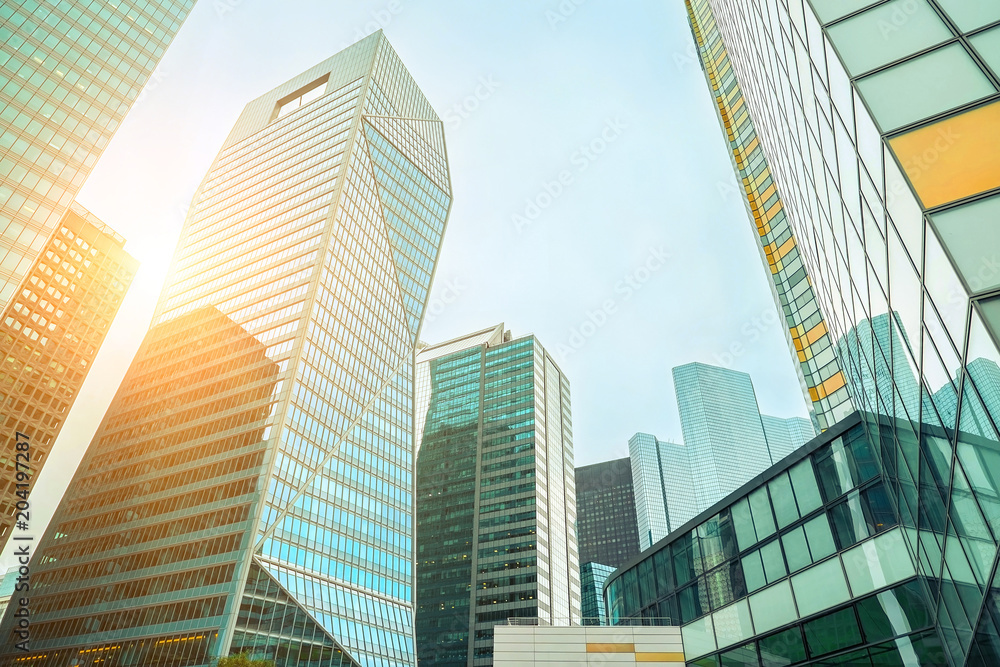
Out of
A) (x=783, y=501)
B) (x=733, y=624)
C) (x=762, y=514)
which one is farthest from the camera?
(x=733, y=624)

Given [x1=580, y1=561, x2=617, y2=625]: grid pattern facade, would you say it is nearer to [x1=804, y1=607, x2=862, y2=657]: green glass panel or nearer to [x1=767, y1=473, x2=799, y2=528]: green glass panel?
[x1=767, y1=473, x2=799, y2=528]: green glass panel

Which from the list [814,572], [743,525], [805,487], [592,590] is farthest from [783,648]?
[592,590]

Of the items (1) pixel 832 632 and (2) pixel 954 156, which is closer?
(2) pixel 954 156

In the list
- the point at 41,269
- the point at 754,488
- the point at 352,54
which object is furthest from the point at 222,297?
the point at 754,488

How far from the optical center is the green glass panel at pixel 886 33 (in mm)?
9750

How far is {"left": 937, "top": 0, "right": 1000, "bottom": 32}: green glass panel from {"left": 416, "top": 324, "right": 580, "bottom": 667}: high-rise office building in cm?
12779

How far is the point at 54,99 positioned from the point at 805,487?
262 ft

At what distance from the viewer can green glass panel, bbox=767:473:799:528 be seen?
64.0ft

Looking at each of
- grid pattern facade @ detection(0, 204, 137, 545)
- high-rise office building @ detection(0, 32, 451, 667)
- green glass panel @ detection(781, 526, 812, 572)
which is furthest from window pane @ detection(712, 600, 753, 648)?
grid pattern facade @ detection(0, 204, 137, 545)

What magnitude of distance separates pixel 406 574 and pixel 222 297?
5776cm

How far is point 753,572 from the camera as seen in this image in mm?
20844

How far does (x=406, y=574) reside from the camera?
94.3 meters

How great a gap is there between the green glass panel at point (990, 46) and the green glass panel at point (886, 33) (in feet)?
1.65

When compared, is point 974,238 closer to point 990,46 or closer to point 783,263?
point 990,46
